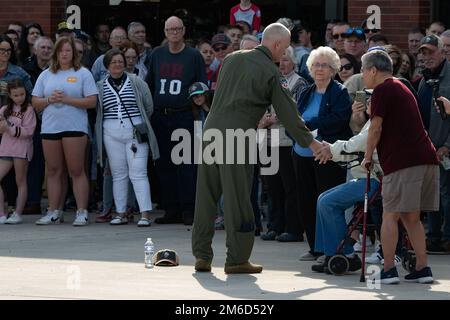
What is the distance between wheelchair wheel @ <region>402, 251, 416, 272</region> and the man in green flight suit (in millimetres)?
1199

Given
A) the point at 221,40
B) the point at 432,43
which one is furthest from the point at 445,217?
the point at 221,40

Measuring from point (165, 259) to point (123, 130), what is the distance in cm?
356

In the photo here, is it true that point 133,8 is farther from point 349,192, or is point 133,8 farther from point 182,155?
point 349,192

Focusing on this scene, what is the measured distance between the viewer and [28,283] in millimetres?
9875

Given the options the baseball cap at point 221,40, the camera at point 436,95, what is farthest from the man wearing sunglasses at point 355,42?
the baseball cap at point 221,40

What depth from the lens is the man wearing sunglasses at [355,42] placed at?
43.1 ft

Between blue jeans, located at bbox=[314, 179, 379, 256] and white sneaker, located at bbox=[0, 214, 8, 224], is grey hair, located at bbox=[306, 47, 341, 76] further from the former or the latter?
white sneaker, located at bbox=[0, 214, 8, 224]

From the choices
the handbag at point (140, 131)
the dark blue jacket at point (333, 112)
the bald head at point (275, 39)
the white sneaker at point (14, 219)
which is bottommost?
the white sneaker at point (14, 219)

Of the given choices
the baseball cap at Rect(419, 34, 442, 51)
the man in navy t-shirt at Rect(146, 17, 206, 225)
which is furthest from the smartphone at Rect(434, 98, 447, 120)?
the man in navy t-shirt at Rect(146, 17, 206, 225)

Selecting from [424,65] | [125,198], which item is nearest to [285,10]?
[125,198]

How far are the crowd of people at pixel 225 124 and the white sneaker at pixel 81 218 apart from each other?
0.01 meters

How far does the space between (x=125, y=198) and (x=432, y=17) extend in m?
4.92

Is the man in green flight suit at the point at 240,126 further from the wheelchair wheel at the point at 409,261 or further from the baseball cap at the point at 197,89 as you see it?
the baseball cap at the point at 197,89

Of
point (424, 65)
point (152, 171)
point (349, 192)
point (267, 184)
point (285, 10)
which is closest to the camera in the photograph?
point (349, 192)
